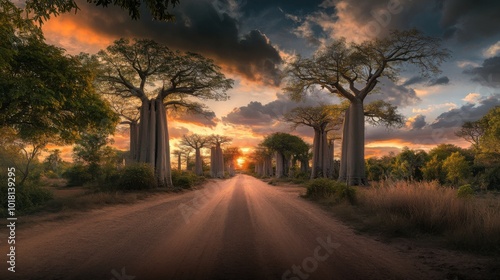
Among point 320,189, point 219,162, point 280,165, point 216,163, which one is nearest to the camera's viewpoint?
point 320,189

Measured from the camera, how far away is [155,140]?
79.3 ft

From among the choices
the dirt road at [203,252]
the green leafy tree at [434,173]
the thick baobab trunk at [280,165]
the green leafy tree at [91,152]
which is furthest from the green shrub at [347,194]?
the thick baobab trunk at [280,165]

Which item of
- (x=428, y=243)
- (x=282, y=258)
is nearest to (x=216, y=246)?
(x=282, y=258)

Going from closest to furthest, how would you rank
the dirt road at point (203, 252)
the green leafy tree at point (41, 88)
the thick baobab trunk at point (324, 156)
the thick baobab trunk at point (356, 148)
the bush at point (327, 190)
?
1. the dirt road at point (203, 252)
2. the green leafy tree at point (41, 88)
3. the bush at point (327, 190)
4. the thick baobab trunk at point (356, 148)
5. the thick baobab trunk at point (324, 156)

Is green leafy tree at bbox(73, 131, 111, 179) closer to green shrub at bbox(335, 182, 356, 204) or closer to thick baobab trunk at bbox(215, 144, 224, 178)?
green shrub at bbox(335, 182, 356, 204)

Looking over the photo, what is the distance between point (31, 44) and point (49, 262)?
9658 millimetres

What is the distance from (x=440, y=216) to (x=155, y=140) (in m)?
21.7

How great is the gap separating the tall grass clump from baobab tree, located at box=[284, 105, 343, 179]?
31818 mm

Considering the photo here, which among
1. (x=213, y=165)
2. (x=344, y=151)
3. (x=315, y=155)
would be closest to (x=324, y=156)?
(x=315, y=155)

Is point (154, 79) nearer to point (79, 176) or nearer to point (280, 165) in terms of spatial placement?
point (79, 176)

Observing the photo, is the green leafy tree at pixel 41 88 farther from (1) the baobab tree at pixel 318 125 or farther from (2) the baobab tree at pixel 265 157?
(2) the baobab tree at pixel 265 157

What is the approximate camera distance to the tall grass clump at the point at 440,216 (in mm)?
5824

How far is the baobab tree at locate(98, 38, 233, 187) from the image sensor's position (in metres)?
21.8

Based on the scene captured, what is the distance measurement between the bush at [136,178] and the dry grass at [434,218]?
577 inches
